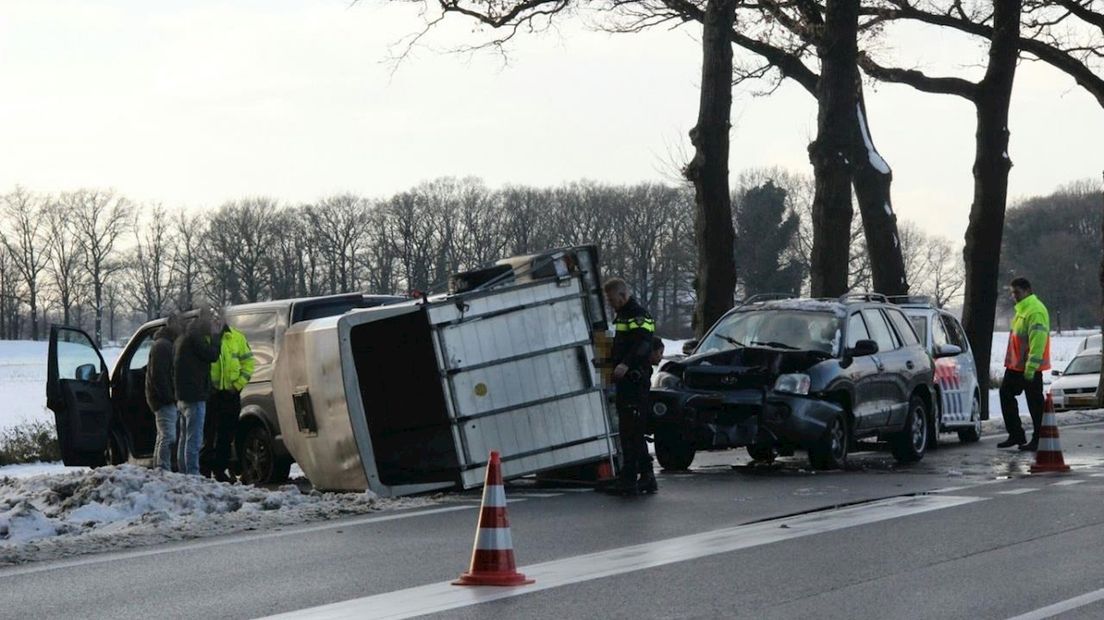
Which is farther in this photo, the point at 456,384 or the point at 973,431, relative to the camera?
the point at 973,431

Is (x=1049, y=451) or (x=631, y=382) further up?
(x=631, y=382)

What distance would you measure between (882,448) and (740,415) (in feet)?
16.7

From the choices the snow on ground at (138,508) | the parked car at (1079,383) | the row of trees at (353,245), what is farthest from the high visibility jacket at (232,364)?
the row of trees at (353,245)

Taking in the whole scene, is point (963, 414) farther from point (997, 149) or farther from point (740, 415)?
point (997, 149)

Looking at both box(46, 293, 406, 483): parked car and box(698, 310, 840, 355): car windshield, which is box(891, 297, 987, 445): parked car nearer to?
box(698, 310, 840, 355): car windshield

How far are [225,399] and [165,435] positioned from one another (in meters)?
0.73

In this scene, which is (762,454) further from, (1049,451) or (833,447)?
(1049,451)

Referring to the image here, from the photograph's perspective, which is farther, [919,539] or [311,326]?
[311,326]

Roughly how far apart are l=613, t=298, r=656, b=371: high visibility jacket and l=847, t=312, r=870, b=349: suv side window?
397cm

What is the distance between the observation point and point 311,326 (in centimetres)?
1510

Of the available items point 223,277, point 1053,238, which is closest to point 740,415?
point 223,277

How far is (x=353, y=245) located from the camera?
327 feet

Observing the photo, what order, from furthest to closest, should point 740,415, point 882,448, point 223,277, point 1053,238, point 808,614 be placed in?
point 1053,238 < point 223,277 < point 882,448 < point 740,415 < point 808,614

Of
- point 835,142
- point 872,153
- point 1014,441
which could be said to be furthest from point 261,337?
point 872,153
